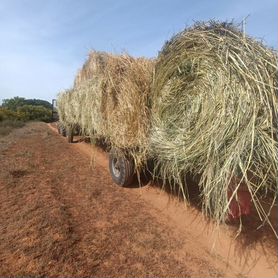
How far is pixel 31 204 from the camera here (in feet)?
15.8

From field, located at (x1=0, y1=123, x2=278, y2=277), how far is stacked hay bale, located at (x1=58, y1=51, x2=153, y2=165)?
1.04 meters

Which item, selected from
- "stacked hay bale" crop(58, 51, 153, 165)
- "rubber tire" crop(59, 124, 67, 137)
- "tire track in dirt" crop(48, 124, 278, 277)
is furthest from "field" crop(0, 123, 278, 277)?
"rubber tire" crop(59, 124, 67, 137)

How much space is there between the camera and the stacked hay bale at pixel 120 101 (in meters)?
5.11

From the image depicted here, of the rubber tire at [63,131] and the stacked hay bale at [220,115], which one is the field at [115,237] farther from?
the rubber tire at [63,131]

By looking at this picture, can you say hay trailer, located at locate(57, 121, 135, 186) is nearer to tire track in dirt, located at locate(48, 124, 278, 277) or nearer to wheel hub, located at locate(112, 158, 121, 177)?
wheel hub, located at locate(112, 158, 121, 177)

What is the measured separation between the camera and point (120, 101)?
5.54 meters

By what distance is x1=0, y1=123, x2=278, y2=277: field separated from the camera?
3314mm

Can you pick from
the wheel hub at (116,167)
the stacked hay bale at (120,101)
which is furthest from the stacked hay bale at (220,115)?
the wheel hub at (116,167)

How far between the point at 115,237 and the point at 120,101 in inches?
97.8

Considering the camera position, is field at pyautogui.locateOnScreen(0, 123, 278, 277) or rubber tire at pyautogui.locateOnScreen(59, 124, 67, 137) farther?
rubber tire at pyautogui.locateOnScreen(59, 124, 67, 137)

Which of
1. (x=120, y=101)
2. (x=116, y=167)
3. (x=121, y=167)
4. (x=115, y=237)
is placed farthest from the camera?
(x=116, y=167)

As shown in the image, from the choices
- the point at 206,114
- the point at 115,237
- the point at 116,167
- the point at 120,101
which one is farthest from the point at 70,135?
the point at 206,114

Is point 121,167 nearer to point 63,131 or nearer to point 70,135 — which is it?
point 70,135

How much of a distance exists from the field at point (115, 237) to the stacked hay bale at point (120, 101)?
104 cm
